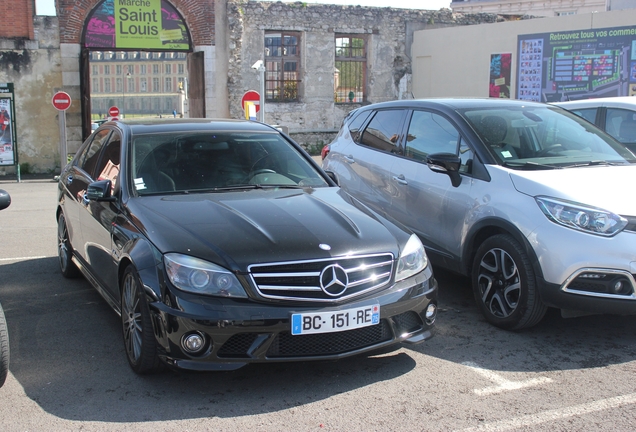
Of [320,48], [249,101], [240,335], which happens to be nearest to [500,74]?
[320,48]

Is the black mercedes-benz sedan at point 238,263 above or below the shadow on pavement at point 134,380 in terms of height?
above

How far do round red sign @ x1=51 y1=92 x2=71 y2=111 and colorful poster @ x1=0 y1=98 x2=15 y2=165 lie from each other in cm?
187

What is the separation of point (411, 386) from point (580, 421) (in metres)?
0.93

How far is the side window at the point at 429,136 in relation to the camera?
5836mm

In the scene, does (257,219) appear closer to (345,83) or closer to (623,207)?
(623,207)

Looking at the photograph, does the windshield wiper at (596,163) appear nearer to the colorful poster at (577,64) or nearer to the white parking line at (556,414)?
the white parking line at (556,414)

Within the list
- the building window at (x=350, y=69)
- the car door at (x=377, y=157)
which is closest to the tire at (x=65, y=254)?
the car door at (x=377, y=157)

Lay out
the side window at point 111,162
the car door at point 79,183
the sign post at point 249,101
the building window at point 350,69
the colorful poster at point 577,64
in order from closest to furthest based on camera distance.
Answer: the side window at point 111,162
the car door at point 79,183
the sign post at point 249,101
the colorful poster at point 577,64
the building window at point 350,69

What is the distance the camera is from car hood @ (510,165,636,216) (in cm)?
458

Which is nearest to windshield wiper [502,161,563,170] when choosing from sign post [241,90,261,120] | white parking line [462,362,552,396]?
white parking line [462,362,552,396]

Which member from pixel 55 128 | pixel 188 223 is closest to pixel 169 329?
pixel 188 223

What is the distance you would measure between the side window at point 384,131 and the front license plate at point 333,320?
2949 mm

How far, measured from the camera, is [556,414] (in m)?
3.64

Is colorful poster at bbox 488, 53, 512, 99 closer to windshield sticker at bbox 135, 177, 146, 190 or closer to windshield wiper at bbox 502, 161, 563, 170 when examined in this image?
windshield wiper at bbox 502, 161, 563, 170
